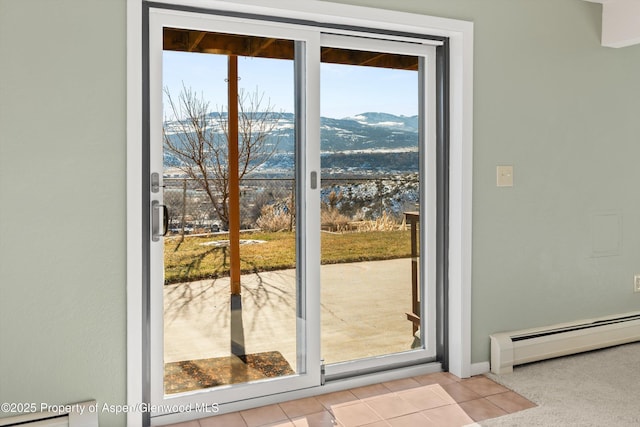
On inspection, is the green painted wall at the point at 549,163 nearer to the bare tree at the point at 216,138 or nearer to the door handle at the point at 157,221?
the bare tree at the point at 216,138

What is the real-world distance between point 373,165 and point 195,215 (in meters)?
1.04

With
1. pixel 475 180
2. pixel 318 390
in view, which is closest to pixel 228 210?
pixel 318 390

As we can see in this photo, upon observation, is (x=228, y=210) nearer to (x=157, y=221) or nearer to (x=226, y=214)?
(x=226, y=214)

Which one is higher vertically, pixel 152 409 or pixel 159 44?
pixel 159 44

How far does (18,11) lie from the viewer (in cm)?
208

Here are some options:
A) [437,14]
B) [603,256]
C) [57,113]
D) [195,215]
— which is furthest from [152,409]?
[603,256]

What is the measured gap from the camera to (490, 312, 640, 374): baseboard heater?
3.05m

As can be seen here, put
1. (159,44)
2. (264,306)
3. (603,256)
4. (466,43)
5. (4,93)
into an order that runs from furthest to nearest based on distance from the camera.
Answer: (603,256)
(466,43)
(264,306)
(159,44)
(4,93)

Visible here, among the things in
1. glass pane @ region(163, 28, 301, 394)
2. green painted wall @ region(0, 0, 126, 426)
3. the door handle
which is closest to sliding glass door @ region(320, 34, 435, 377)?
glass pane @ region(163, 28, 301, 394)

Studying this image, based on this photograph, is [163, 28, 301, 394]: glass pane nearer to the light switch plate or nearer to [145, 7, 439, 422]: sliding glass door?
[145, 7, 439, 422]: sliding glass door

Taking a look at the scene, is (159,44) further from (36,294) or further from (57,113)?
(36,294)

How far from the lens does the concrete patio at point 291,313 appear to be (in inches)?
101

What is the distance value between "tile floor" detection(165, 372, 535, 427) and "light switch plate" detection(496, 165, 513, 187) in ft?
3.71

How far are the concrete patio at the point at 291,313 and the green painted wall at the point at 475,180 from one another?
34 cm
